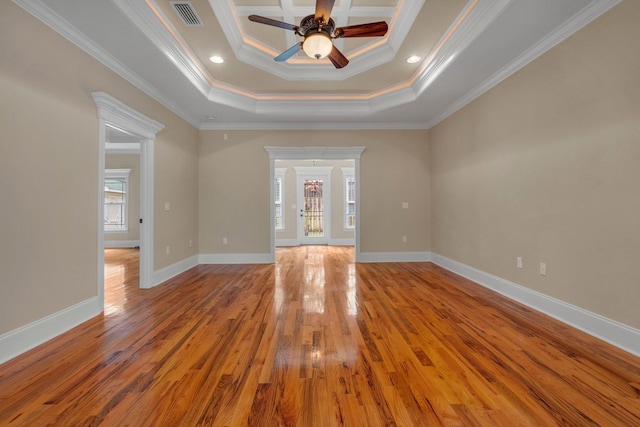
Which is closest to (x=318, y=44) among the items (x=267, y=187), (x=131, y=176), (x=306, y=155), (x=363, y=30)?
(x=363, y=30)

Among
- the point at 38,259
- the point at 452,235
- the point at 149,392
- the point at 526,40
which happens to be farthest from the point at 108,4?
the point at 452,235

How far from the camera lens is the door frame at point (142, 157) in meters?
2.79

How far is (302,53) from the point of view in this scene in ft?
11.8

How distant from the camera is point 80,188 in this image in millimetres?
2572

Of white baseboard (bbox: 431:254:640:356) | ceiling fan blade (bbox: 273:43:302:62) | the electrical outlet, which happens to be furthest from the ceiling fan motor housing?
white baseboard (bbox: 431:254:640:356)

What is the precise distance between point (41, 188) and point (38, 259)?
586 mm

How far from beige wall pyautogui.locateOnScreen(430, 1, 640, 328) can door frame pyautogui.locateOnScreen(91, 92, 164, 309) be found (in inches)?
177

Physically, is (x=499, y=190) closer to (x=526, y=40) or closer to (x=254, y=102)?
(x=526, y=40)

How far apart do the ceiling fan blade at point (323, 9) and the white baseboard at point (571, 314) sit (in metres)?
3.36

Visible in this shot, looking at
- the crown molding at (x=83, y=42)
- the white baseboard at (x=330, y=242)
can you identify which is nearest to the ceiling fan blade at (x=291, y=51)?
the crown molding at (x=83, y=42)

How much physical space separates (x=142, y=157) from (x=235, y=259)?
7.99 ft

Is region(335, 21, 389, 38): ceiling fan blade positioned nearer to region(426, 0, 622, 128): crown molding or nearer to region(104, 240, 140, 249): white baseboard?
region(426, 0, 622, 128): crown molding

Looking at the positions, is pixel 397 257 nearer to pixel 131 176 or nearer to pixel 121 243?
pixel 121 243

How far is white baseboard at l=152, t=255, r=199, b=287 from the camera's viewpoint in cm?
383
